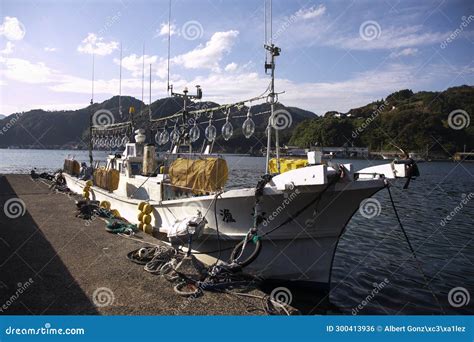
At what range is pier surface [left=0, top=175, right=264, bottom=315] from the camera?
5918mm

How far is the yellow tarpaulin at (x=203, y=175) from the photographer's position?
9.91 m

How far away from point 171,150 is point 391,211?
616 inches

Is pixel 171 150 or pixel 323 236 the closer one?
pixel 323 236

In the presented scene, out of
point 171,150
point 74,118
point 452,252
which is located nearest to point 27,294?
point 171,150

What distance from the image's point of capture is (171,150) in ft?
Result: 45.0

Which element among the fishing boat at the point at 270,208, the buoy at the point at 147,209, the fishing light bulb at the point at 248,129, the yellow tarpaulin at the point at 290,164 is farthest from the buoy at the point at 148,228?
the fishing light bulb at the point at 248,129

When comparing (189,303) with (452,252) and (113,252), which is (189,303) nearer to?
(113,252)

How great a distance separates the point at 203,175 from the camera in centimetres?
1003

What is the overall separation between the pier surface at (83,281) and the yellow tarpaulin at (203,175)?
2.21 m

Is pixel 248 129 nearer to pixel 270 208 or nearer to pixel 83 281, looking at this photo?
pixel 270 208

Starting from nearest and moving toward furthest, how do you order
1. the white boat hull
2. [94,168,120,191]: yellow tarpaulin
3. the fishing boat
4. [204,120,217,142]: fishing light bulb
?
the fishing boat, the white boat hull, [204,120,217,142]: fishing light bulb, [94,168,120,191]: yellow tarpaulin

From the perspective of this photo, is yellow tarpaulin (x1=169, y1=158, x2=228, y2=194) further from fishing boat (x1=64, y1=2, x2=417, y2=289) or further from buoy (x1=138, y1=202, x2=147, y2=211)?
buoy (x1=138, y1=202, x2=147, y2=211)

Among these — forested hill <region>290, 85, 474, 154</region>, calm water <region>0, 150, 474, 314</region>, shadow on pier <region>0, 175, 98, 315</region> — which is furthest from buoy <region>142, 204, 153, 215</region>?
forested hill <region>290, 85, 474, 154</region>

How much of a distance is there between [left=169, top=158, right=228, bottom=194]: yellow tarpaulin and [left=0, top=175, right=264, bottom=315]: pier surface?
7.24ft
